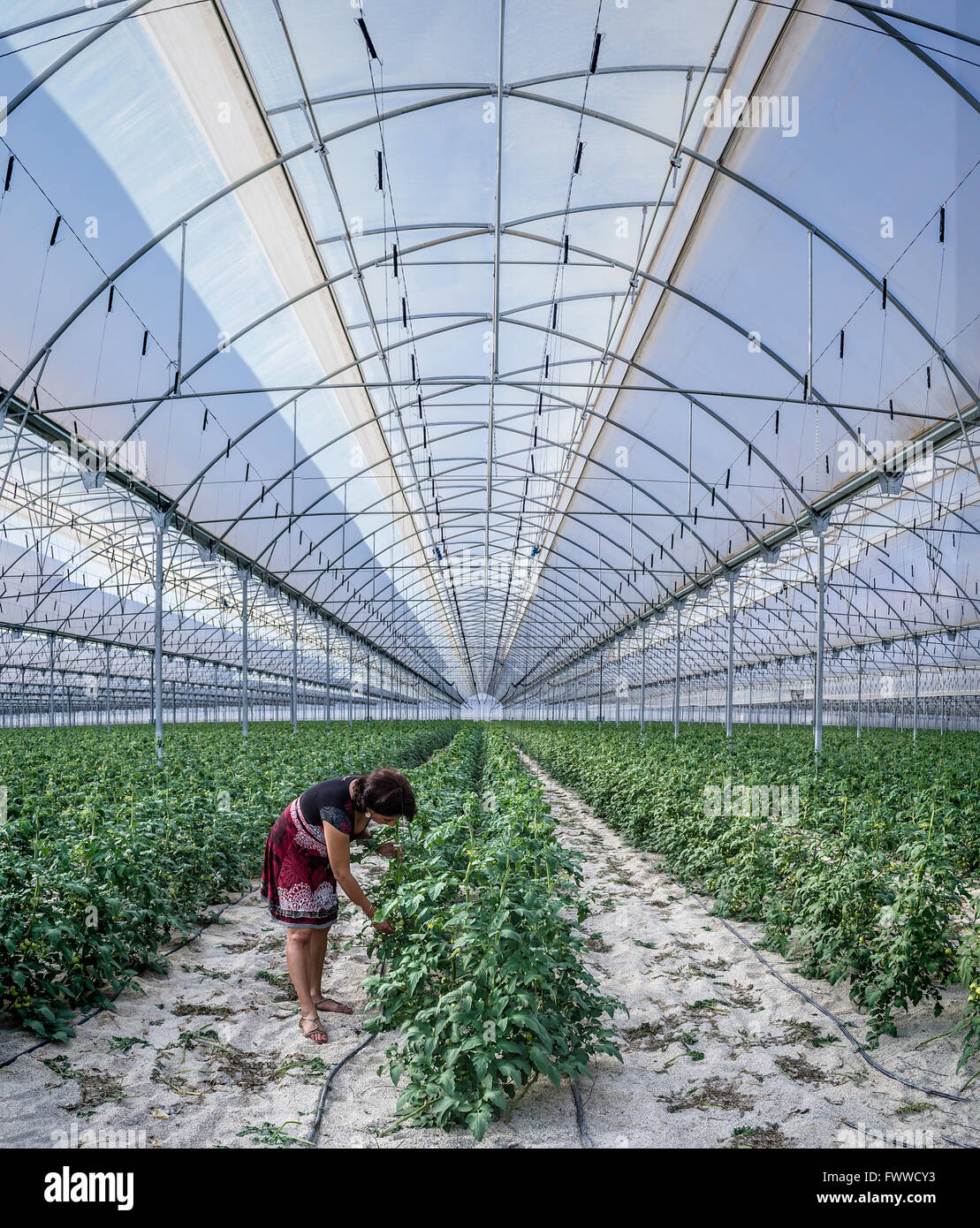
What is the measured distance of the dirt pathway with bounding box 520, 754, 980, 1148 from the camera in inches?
156

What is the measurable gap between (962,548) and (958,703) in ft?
83.2

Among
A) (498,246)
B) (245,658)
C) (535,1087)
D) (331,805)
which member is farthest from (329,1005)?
(245,658)

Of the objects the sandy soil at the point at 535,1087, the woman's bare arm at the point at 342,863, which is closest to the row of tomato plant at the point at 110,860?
the sandy soil at the point at 535,1087

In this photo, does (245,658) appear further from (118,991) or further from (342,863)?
(342,863)

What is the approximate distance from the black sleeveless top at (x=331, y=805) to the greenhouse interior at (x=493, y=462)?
0.03 m

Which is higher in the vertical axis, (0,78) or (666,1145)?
(0,78)

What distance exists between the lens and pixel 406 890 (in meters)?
4.88

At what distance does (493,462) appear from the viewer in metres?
20.4

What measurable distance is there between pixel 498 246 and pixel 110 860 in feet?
31.1

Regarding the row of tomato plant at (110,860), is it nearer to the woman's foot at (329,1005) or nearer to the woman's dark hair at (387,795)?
the woman's foot at (329,1005)

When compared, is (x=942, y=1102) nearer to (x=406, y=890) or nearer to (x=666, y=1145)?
(x=666, y=1145)

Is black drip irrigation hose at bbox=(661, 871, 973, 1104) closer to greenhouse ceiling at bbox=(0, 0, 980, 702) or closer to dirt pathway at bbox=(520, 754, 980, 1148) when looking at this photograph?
dirt pathway at bbox=(520, 754, 980, 1148)

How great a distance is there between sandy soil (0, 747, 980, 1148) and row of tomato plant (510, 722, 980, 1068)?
0.39 meters
